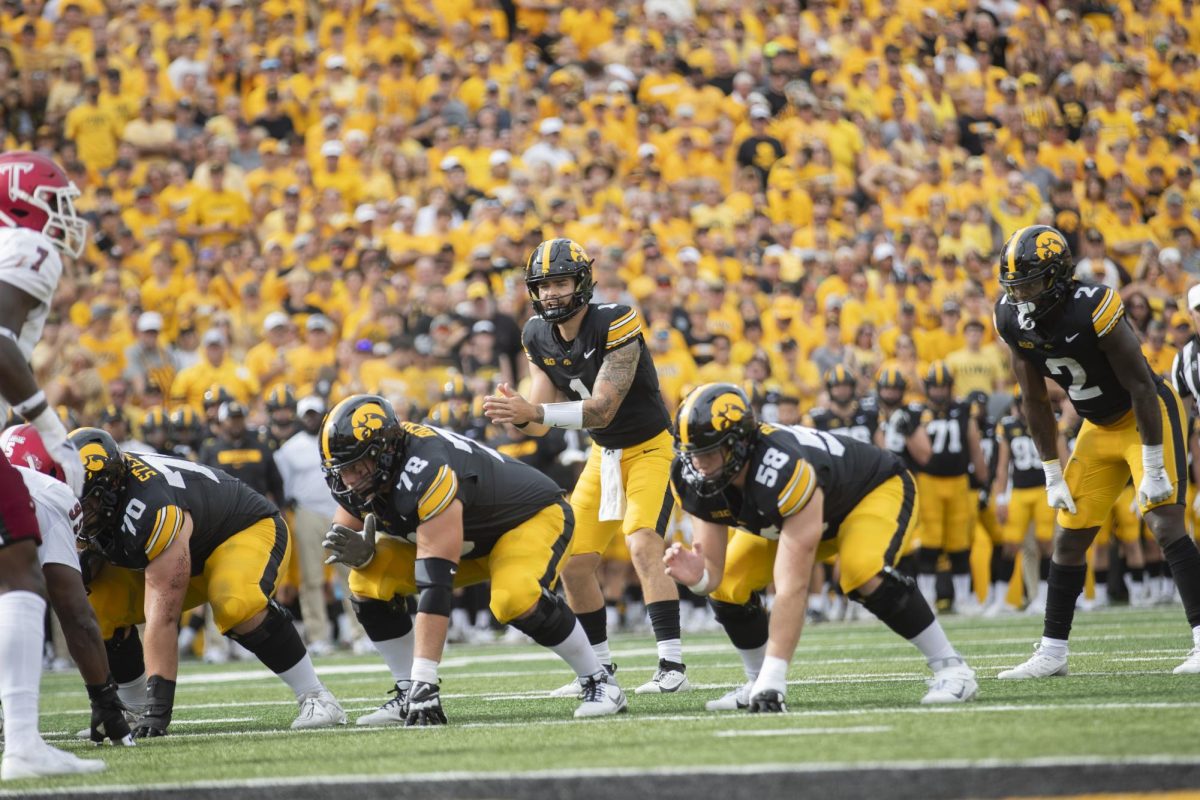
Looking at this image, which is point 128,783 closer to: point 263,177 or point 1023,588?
point 1023,588

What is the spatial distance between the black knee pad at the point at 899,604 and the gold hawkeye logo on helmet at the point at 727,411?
2.94 ft

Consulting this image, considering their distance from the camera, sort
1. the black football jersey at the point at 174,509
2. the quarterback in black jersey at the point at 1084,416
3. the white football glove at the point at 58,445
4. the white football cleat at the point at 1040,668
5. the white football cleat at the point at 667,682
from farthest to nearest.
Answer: the white football cleat at the point at 667,682, the white football cleat at the point at 1040,668, the quarterback in black jersey at the point at 1084,416, the black football jersey at the point at 174,509, the white football glove at the point at 58,445

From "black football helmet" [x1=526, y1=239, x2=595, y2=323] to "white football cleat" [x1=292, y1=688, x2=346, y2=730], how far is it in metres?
2.15

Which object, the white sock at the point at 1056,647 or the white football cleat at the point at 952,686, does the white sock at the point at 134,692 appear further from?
the white sock at the point at 1056,647

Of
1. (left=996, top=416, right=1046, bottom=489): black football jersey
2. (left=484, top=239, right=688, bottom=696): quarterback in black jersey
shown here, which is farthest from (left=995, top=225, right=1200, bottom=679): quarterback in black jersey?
(left=996, top=416, right=1046, bottom=489): black football jersey

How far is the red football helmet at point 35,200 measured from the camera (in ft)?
17.4

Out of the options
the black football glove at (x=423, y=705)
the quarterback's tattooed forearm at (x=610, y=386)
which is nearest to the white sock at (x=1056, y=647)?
the quarterback's tattooed forearm at (x=610, y=386)

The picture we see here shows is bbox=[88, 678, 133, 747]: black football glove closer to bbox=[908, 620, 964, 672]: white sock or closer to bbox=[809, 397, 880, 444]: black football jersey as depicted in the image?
bbox=[908, 620, 964, 672]: white sock

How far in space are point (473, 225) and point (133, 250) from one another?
11.6 ft

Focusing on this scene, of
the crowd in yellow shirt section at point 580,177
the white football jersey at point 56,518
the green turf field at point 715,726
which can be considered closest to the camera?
the green turf field at point 715,726

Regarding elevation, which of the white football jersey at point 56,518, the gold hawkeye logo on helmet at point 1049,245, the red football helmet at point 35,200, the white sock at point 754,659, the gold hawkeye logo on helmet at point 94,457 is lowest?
the white sock at point 754,659

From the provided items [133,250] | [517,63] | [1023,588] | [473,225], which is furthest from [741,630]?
[517,63]

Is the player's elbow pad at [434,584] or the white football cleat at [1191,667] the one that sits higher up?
the player's elbow pad at [434,584]

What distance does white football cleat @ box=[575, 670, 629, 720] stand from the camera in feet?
20.7
